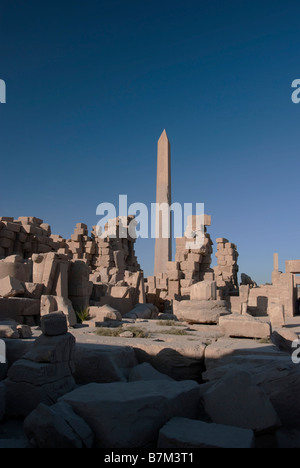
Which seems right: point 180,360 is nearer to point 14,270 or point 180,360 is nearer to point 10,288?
point 10,288

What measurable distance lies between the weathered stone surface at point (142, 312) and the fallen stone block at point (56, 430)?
22.8 feet

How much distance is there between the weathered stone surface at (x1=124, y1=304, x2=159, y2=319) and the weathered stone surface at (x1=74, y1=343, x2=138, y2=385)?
5.14 metres

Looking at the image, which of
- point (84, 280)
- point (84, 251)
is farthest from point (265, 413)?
point (84, 251)

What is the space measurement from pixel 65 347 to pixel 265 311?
45.0 ft

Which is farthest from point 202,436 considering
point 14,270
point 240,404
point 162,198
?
point 162,198

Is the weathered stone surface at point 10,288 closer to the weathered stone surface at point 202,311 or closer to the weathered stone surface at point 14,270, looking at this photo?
the weathered stone surface at point 14,270

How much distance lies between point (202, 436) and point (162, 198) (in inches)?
881

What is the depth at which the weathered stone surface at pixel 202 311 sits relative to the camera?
24.5ft

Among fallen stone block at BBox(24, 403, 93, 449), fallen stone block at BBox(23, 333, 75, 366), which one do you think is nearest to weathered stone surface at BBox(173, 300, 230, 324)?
fallen stone block at BBox(23, 333, 75, 366)

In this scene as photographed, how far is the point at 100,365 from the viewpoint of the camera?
14.1 feet

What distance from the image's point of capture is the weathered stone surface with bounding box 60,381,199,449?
270 cm

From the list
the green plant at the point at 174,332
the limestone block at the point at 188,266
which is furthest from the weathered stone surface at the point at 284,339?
the limestone block at the point at 188,266
